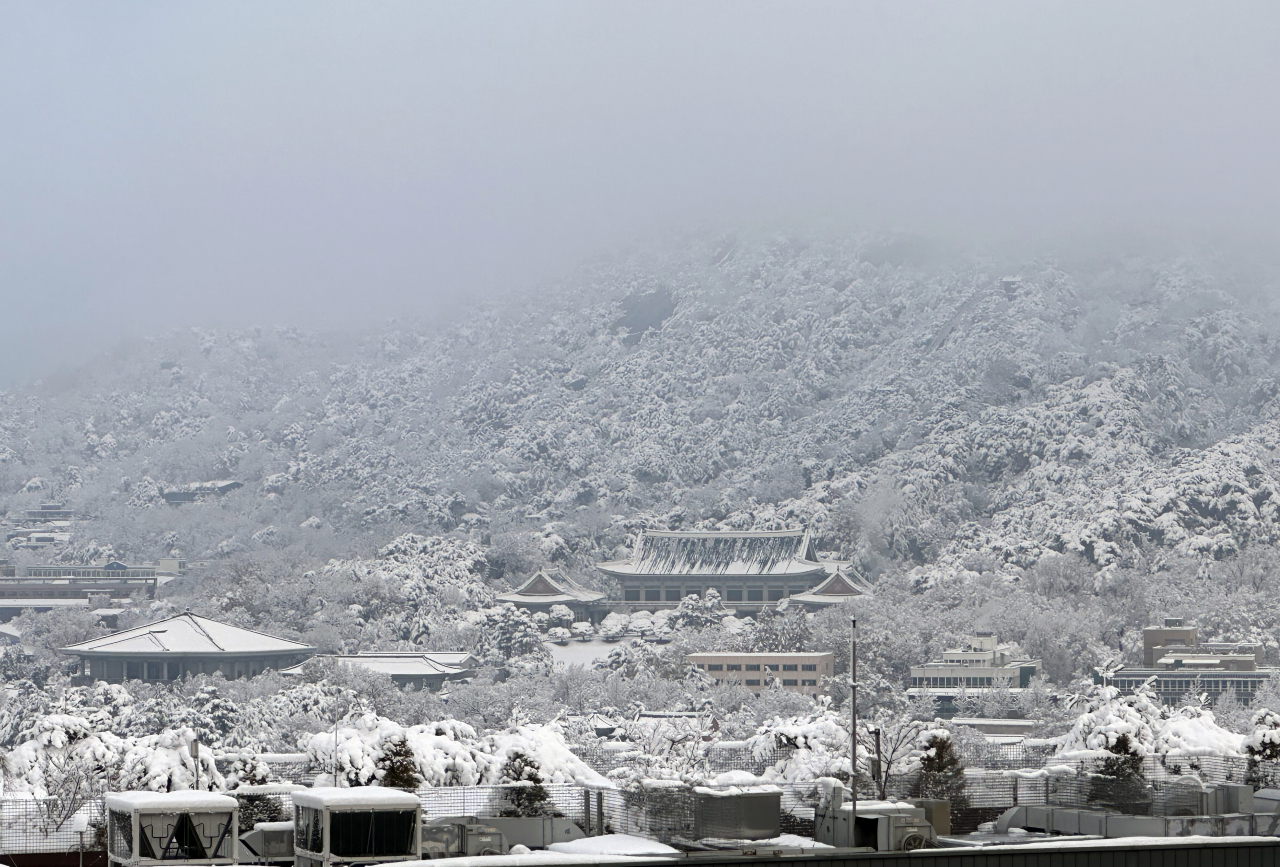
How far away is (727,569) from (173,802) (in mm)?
119576

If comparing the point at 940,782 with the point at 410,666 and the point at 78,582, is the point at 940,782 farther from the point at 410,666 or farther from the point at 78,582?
the point at 78,582

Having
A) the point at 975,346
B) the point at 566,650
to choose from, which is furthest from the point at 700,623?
the point at 975,346

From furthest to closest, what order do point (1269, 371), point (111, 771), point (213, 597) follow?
point (1269, 371), point (213, 597), point (111, 771)

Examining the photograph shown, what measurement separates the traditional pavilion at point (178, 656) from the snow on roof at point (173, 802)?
90.3m

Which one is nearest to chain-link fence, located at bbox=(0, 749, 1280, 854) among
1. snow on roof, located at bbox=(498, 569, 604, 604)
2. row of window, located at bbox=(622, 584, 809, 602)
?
snow on roof, located at bbox=(498, 569, 604, 604)

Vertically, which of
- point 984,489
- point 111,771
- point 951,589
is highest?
point 984,489

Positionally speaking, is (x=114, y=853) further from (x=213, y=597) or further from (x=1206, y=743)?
(x=213, y=597)

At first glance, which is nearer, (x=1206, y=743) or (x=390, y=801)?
(x=390, y=801)

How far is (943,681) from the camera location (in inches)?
3890

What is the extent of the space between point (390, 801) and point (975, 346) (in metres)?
186

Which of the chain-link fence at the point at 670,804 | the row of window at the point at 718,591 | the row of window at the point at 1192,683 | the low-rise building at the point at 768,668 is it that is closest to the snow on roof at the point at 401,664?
the low-rise building at the point at 768,668

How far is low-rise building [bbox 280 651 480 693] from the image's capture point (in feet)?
330

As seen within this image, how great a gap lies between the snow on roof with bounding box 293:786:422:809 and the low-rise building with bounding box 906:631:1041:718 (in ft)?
266

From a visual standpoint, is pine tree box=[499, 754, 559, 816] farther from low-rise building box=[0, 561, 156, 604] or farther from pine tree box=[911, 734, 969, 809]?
low-rise building box=[0, 561, 156, 604]
